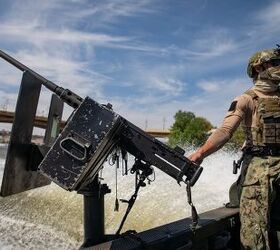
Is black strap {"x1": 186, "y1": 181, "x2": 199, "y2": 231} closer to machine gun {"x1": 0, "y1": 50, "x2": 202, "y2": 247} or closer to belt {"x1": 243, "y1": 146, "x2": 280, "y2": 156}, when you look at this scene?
machine gun {"x1": 0, "y1": 50, "x2": 202, "y2": 247}

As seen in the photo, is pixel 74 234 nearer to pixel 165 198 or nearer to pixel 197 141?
pixel 165 198

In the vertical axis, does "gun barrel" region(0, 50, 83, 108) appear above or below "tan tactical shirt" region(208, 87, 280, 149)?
above

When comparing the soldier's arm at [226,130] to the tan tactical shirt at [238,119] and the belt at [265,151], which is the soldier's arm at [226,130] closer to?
the tan tactical shirt at [238,119]

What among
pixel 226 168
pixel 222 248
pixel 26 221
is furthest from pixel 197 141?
pixel 222 248

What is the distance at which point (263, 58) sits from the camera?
395 cm

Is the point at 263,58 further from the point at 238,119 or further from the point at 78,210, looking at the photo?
the point at 78,210

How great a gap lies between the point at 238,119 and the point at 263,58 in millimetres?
641

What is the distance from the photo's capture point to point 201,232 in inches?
148

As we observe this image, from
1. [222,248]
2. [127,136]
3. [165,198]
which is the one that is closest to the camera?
[127,136]

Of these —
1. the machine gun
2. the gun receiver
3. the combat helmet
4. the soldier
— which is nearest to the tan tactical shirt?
the soldier

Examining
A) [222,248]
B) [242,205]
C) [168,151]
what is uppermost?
[168,151]

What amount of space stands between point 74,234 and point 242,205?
709 cm

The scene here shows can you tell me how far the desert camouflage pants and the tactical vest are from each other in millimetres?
152

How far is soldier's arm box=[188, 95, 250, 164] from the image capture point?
132 inches
